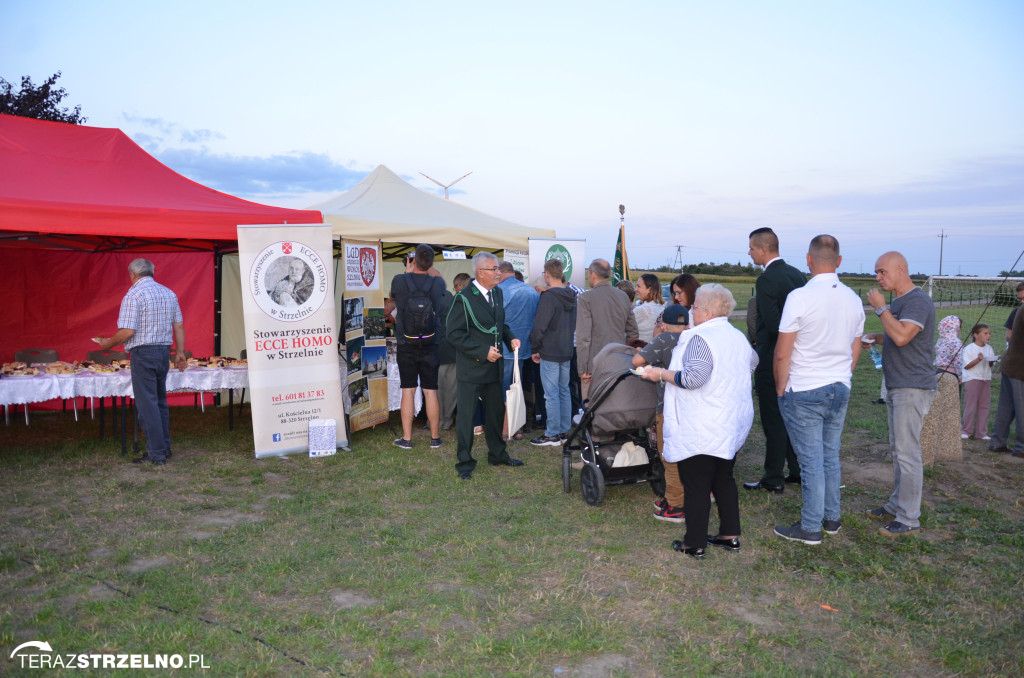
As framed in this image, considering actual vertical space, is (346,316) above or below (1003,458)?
above

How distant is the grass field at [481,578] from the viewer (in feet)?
10.00

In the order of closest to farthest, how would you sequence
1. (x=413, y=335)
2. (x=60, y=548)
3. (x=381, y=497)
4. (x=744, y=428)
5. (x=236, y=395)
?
(x=744, y=428) < (x=60, y=548) < (x=381, y=497) < (x=413, y=335) < (x=236, y=395)

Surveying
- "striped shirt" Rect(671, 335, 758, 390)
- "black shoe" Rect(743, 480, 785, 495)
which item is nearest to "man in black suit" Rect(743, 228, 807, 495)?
"black shoe" Rect(743, 480, 785, 495)

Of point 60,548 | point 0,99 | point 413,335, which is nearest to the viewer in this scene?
point 60,548

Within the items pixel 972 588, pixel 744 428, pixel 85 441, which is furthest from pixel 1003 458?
pixel 85 441

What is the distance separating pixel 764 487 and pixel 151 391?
542 cm

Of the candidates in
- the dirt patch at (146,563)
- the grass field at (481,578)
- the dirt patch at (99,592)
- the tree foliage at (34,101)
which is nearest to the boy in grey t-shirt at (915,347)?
the grass field at (481,578)

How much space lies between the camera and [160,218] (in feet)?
21.0

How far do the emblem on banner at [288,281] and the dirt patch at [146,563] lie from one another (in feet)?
9.50

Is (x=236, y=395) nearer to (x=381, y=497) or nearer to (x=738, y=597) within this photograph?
(x=381, y=497)

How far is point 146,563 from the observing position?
405 cm

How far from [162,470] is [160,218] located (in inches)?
91.7

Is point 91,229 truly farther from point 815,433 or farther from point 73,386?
point 815,433

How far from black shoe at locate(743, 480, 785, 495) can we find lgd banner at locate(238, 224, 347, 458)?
3912 mm
